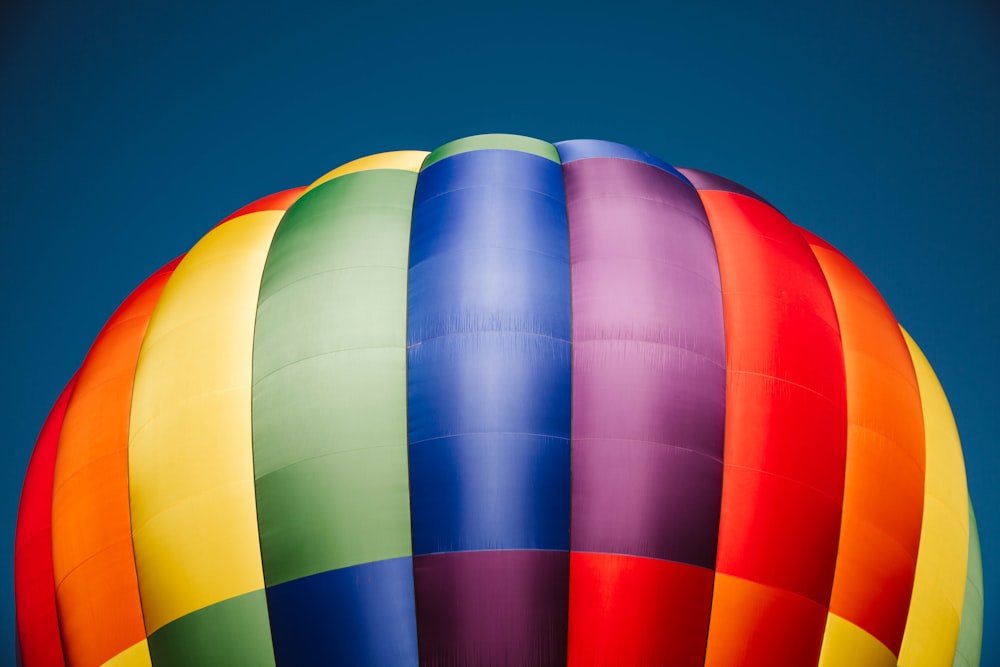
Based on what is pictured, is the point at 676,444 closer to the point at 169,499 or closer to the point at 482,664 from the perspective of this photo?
the point at 482,664

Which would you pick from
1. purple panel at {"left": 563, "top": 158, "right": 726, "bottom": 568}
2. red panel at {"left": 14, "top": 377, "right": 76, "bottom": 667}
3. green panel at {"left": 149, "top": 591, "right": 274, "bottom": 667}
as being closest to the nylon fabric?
purple panel at {"left": 563, "top": 158, "right": 726, "bottom": 568}

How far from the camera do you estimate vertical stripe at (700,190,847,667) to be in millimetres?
5660

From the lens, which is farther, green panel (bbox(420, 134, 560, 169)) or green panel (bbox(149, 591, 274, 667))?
green panel (bbox(420, 134, 560, 169))

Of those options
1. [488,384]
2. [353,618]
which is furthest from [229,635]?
[488,384]

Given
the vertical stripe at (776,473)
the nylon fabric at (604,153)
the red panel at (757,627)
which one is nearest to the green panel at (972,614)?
the vertical stripe at (776,473)

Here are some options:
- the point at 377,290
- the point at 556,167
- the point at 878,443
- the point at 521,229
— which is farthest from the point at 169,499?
the point at 878,443

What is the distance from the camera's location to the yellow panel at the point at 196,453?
567cm

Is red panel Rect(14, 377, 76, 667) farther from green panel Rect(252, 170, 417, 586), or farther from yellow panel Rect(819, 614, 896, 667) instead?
yellow panel Rect(819, 614, 896, 667)

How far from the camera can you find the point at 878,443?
6.29 meters

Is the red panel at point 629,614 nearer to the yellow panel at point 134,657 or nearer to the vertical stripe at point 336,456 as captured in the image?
the vertical stripe at point 336,456

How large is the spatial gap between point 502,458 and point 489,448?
0.08 meters

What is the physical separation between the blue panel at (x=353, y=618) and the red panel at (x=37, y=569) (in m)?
1.90

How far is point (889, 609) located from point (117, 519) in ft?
14.3

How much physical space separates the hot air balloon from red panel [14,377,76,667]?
0.03 m
